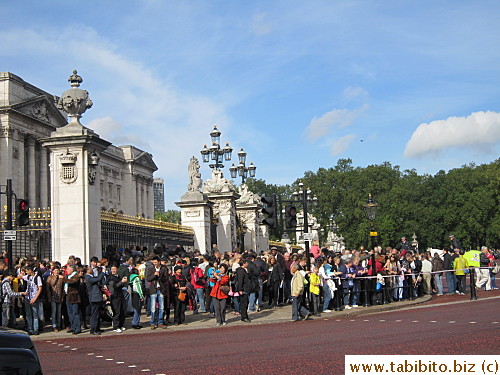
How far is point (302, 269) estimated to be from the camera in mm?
19844

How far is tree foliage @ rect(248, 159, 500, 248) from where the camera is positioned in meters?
88.7

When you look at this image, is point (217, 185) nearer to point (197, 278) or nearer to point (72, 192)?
point (197, 278)

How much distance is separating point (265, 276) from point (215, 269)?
3374mm

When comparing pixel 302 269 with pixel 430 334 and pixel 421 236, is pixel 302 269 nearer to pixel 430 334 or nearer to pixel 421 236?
pixel 430 334

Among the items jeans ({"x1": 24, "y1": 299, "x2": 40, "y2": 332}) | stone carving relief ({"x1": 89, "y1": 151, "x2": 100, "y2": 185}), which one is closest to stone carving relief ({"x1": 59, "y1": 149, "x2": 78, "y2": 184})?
stone carving relief ({"x1": 89, "y1": 151, "x2": 100, "y2": 185})

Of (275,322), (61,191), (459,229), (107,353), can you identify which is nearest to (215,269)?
(275,322)

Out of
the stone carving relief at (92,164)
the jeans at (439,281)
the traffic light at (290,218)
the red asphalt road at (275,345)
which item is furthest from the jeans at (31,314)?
the jeans at (439,281)

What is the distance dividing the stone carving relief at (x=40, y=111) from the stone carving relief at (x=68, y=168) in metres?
48.2

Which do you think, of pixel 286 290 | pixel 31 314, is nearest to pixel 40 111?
pixel 286 290

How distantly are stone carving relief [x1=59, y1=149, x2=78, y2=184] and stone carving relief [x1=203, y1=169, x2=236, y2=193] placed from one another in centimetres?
1305

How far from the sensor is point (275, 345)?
42.3 ft

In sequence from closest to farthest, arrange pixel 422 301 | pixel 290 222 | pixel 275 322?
pixel 275 322
pixel 290 222
pixel 422 301

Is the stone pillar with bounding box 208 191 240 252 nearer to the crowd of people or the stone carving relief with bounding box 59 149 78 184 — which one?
the crowd of people

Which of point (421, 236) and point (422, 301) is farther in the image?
point (421, 236)
